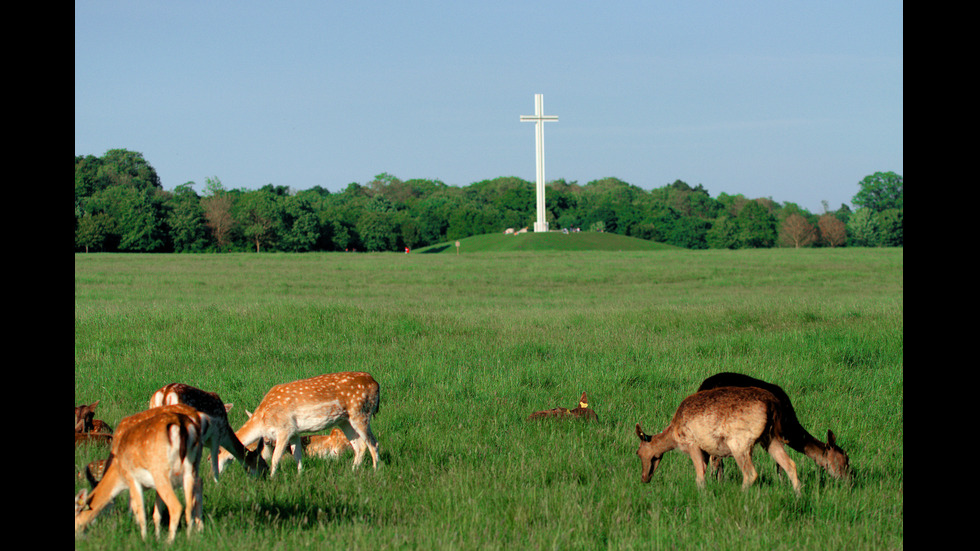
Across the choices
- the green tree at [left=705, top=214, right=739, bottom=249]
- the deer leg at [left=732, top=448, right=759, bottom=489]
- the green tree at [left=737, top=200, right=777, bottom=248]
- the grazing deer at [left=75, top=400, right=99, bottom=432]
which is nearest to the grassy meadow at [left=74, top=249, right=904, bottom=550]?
the deer leg at [left=732, top=448, right=759, bottom=489]

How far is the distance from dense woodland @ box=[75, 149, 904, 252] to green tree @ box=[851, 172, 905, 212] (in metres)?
0.23

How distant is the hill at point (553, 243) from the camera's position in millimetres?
93875

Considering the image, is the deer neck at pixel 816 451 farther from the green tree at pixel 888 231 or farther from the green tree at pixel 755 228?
the green tree at pixel 888 231

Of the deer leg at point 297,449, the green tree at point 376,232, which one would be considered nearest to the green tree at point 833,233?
the green tree at point 376,232

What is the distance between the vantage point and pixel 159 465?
15.7 ft

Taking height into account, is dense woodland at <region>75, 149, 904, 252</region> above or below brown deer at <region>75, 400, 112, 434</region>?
above

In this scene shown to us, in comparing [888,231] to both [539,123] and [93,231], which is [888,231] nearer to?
[539,123]

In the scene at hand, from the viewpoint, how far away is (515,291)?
123 feet

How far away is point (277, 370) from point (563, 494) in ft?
25.1

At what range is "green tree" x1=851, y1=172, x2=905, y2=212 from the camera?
548 ft

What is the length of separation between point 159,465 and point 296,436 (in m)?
2.94

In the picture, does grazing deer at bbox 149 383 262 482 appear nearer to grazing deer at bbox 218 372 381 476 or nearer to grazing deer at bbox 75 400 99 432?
grazing deer at bbox 218 372 381 476

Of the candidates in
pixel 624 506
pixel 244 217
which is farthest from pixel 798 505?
pixel 244 217

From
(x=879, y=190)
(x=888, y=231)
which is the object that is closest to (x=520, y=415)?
(x=888, y=231)
